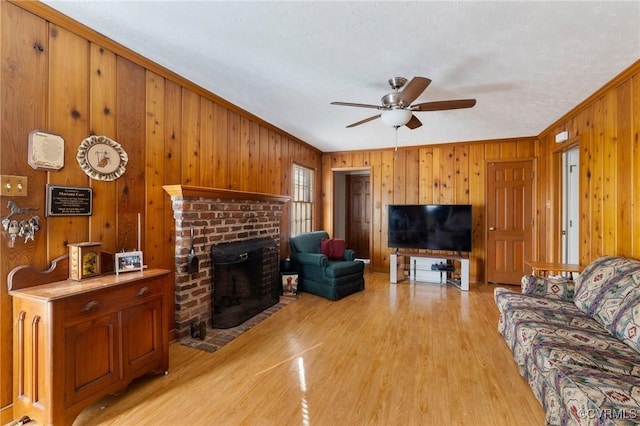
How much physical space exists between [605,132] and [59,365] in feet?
15.7

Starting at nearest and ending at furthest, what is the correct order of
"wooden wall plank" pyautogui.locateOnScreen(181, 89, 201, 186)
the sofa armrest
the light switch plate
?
the light switch plate
the sofa armrest
"wooden wall plank" pyautogui.locateOnScreen(181, 89, 201, 186)

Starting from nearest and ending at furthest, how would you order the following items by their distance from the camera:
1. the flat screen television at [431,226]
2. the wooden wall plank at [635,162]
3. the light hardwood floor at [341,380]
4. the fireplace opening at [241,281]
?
the light hardwood floor at [341,380], the wooden wall plank at [635,162], the fireplace opening at [241,281], the flat screen television at [431,226]

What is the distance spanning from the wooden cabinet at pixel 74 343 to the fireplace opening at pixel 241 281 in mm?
1060

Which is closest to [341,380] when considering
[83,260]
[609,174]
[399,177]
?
[83,260]

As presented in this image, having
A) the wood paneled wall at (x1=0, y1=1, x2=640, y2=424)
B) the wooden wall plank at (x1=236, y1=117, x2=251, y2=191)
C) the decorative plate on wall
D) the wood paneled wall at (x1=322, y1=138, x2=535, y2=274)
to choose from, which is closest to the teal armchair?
the wood paneled wall at (x1=0, y1=1, x2=640, y2=424)

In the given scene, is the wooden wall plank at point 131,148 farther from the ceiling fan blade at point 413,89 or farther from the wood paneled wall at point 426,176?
the wood paneled wall at point 426,176

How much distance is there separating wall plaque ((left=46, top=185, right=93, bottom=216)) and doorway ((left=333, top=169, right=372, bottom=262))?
5630 millimetres

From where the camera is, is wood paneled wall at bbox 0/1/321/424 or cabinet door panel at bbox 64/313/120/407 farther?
wood paneled wall at bbox 0/1/321/424

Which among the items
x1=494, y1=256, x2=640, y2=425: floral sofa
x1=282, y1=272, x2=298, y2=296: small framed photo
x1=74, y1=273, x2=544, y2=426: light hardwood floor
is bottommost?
x1=74, y1=273, x2=544, y2=426: light hardwood floor

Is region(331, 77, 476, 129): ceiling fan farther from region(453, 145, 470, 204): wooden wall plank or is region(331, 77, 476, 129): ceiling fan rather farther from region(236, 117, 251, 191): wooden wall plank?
region(453, 145, 470, 204): wooden wall plank

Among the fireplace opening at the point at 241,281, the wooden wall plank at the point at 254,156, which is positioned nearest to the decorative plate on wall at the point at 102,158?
the fireplace opening at the point at 241,281

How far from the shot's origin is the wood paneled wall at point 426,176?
513 cm

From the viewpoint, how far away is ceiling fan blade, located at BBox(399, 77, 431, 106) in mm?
2143

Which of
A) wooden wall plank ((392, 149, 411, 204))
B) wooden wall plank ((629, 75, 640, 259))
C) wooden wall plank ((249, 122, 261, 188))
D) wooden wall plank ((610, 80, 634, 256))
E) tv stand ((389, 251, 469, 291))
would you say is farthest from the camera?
wooden wall plank ((392, 149, 411, 204))
